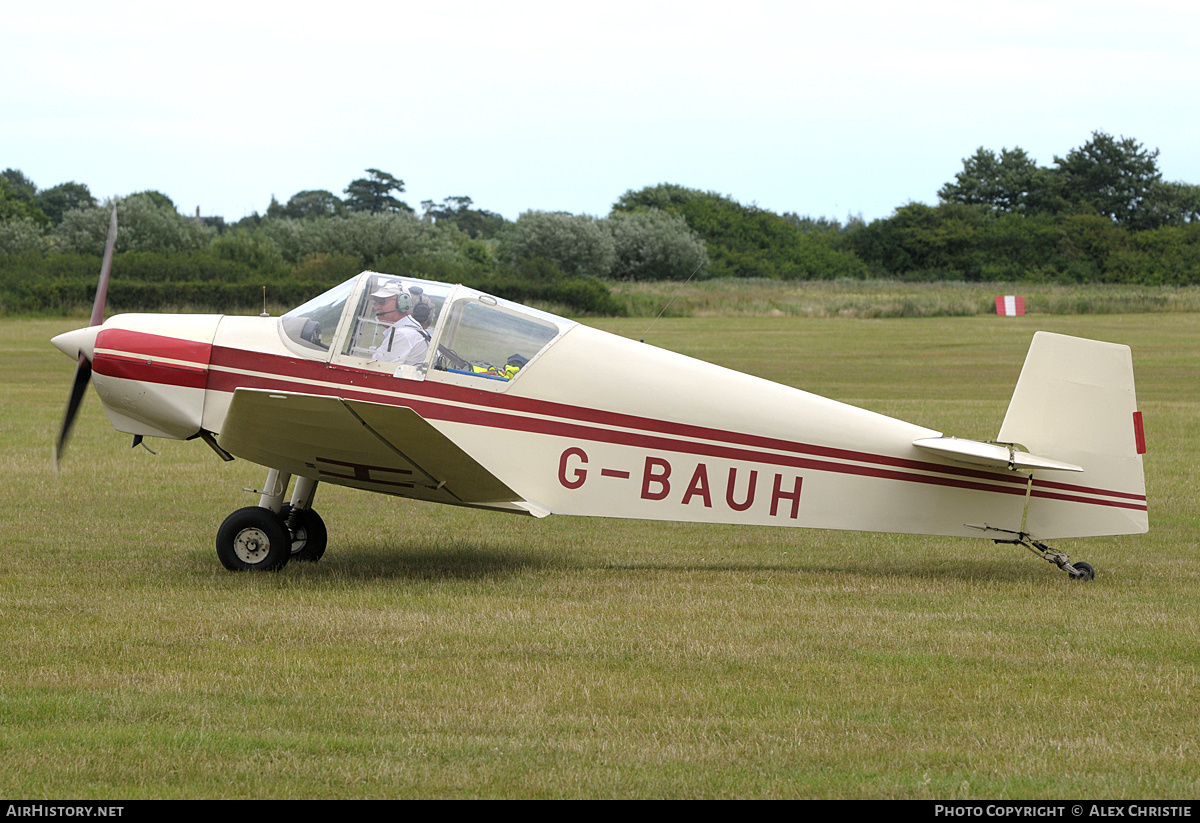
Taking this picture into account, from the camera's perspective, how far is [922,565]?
9.80 m

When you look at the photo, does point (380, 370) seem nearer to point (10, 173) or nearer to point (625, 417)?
point (625, 417)

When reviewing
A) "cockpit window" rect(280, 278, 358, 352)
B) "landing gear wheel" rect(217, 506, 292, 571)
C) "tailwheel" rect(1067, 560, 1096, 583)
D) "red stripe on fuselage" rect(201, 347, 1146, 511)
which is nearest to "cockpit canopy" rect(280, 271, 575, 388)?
"cockpit window" rect(280, 278, 358, 352)

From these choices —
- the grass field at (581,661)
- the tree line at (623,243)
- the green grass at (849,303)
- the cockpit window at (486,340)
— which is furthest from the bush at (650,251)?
the cockpit window at (486,340)

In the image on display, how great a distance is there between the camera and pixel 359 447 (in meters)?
8.52

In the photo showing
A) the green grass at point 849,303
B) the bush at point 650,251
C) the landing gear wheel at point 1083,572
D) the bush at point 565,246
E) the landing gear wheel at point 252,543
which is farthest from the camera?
the bush at point 650,251

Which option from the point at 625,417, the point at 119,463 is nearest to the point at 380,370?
the point at 625,417

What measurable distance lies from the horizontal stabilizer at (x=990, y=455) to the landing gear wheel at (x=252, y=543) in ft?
15.6

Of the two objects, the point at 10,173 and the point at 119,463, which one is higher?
the point at 10,173

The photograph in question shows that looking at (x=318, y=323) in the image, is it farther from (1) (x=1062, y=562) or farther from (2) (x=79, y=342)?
(1) (x=1062, y=562)

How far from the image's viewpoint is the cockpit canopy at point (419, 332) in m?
8.82

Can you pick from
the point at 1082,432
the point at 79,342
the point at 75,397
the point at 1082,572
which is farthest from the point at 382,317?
the point at 1082,572

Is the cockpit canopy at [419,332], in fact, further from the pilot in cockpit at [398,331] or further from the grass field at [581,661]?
the grass field at [581,661]

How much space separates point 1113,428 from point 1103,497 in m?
0.52

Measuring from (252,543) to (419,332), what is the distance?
79.1 inches
